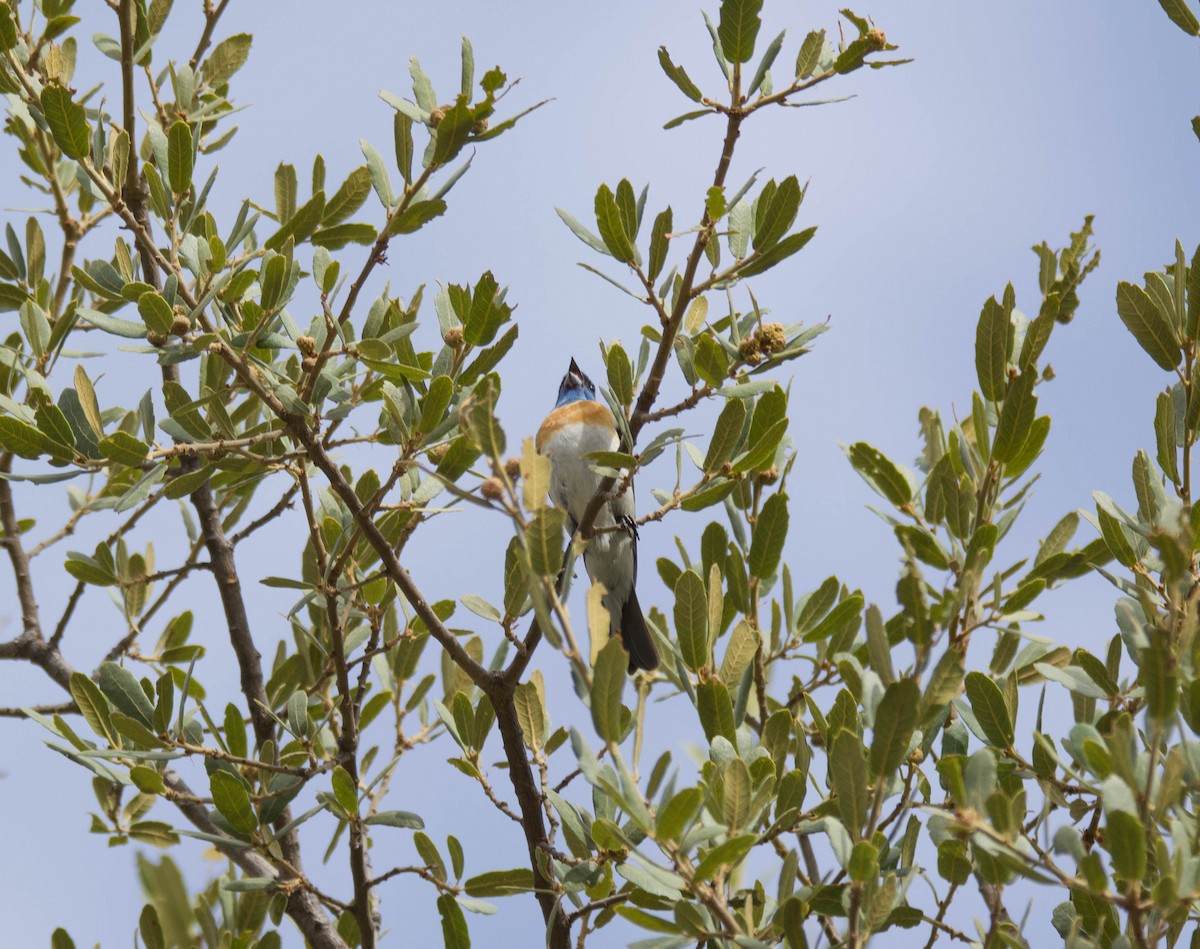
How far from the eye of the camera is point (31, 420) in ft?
8.45

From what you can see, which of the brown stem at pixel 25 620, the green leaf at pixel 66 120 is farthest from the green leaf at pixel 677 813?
the brown stem at pixel 25 620

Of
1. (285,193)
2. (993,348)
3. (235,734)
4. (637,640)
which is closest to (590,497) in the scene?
(637,640)

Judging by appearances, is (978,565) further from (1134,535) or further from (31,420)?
(31,420)

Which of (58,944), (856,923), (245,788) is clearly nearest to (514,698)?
(245,788)

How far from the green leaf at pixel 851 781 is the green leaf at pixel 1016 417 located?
61 cm

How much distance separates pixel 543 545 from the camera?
1.58 m

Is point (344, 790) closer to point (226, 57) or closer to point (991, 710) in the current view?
point (991, 710)

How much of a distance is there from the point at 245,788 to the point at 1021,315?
1975 mm

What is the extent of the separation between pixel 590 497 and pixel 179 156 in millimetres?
3003

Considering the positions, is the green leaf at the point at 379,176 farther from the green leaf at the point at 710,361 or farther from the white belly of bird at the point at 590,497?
the white belly of bird at the point at 590,497

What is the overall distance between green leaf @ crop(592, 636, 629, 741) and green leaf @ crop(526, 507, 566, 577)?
0.42 feet

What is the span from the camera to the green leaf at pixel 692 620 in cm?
235

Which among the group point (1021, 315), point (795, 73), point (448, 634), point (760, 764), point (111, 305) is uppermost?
point (111, 305)

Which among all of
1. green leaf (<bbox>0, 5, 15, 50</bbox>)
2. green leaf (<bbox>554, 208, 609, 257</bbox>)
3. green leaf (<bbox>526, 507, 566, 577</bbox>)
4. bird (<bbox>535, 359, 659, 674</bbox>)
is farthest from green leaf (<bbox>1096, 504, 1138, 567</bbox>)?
bird (<bbox>535, 359, 659, 674</bbox>)
